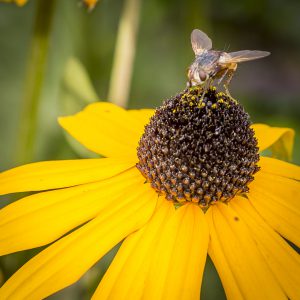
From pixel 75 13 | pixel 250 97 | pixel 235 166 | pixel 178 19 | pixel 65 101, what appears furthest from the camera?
pixel 178 19

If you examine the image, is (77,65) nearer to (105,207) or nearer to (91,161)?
(91,161)

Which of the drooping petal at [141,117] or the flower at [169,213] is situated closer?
the flower at [169,213]

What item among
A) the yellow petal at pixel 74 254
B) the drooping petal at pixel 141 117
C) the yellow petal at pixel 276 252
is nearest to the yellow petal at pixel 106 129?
the drooping petal at pixel 141 117

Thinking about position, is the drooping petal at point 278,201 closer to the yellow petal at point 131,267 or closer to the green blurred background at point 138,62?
the yellow petal at point 131,267

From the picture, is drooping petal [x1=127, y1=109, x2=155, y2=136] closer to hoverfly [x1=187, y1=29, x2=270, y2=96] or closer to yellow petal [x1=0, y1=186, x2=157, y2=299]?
hoverfly [x1=187, y1=29, x2=270, y2=96]

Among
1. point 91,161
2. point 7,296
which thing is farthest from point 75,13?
point 7,296

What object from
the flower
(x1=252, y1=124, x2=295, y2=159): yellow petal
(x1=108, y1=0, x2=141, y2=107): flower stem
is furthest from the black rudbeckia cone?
(x1=108, y1=0, x2=141, y2=107): flower stem
